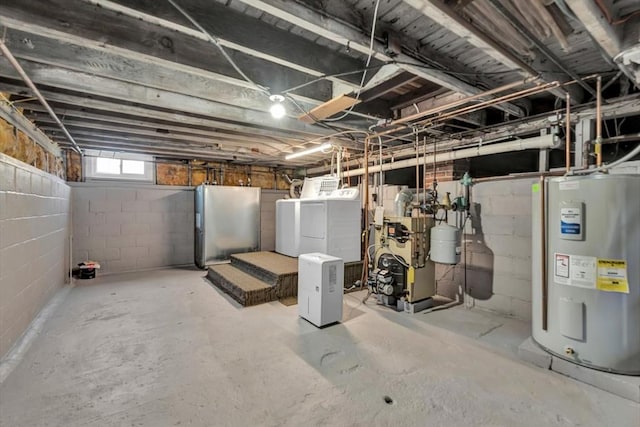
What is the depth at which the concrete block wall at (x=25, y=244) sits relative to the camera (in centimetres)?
234

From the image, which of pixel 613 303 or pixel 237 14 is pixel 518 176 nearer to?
pixel 613 303

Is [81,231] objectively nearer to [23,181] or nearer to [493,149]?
[23,181]

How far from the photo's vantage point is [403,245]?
11.4 ft

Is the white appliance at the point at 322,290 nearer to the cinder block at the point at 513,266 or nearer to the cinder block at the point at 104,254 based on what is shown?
the cinder block at the point at 513,266

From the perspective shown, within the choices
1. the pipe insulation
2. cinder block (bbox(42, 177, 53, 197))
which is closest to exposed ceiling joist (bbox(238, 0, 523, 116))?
the pipe insulation

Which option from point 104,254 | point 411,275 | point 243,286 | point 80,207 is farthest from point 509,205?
point 80,207

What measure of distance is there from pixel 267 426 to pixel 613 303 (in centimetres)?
241

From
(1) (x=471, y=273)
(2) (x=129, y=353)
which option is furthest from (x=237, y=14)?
(1) (x=471, y=273)

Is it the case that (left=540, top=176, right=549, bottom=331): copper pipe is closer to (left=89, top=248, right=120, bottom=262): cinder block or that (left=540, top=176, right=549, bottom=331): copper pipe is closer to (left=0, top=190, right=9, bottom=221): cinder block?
(left=0, top=190, right=9, bottom=221): cinder block

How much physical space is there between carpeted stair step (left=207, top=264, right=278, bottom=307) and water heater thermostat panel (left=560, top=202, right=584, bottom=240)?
311 centimetres

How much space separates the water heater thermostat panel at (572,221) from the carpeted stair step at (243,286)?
311 cm

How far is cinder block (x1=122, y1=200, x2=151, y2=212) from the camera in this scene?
5.59m

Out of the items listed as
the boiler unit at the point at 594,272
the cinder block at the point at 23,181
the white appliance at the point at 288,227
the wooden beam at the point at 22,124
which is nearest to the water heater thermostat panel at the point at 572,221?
the boiler unit at the point at 594,272

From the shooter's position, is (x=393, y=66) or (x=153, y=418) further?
(x=393, y=66)
